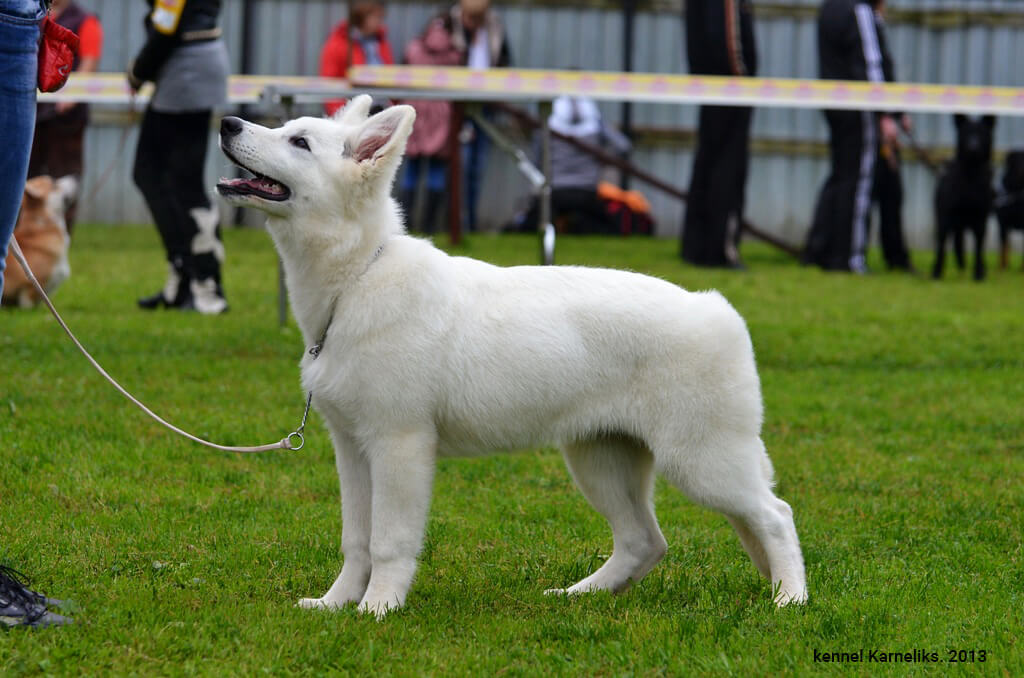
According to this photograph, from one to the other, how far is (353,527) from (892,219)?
37.5 ft

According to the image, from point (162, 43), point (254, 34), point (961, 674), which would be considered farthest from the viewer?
point (254, 34)

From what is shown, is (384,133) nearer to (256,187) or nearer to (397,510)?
(256,187)

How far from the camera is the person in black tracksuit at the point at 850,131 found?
43.4 feet

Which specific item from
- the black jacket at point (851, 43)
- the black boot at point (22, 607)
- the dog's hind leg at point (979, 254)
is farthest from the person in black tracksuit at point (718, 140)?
the black boot at point (22, 607)

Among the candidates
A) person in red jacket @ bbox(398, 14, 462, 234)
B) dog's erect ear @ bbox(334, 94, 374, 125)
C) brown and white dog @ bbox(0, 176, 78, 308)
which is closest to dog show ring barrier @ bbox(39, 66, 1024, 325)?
brown and white dog @ bbox(0, 176, 78, 308)

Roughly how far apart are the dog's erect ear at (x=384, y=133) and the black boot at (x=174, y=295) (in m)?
5.66

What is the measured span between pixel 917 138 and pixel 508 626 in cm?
1570

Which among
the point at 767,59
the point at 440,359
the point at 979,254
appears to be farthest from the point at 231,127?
the point at 767,59

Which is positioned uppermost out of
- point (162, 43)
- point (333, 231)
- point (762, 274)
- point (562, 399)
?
point (162, 43)

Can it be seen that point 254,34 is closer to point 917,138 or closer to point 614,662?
point 917,138

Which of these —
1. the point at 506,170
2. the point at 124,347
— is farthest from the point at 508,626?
the point at 506,170

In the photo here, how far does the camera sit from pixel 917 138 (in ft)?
59.4

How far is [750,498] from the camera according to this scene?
4055mm

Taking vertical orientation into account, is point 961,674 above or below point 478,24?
below
